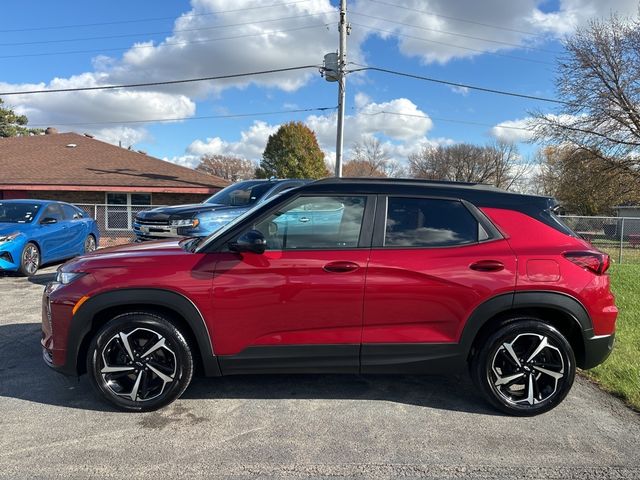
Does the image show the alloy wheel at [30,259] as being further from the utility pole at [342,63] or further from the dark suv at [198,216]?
the utility pole at [342,63]

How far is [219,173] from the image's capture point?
3046 inches

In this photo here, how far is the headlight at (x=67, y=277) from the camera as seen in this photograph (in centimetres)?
350

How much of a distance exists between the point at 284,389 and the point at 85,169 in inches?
739

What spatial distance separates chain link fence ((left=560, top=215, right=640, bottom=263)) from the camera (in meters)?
15.8

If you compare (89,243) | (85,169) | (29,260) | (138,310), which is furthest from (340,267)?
(85,169)

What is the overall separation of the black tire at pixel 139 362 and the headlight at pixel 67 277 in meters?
0.43

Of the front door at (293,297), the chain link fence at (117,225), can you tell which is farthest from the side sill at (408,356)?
the chain link fence at (117,225)

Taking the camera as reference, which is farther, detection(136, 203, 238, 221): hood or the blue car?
the blue car

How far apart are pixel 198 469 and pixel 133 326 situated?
118 centimetres

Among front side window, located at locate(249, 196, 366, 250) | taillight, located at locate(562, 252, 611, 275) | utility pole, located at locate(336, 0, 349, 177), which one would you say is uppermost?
utility pole, located at locate(336, 0, 349, 177)

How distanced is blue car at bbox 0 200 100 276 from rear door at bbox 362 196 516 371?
794 centimetres

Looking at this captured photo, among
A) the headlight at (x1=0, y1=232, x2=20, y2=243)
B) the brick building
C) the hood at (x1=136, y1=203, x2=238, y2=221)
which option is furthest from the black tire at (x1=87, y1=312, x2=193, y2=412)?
the brick building

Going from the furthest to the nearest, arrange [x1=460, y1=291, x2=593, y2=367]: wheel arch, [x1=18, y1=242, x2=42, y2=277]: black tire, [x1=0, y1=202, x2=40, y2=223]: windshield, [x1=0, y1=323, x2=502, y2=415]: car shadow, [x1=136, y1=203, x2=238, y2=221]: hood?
1. [x1=0, y1=202, x2=40, y2=223]: windshield
2. [x1=18, y1=242, x2=42, y2=277]: black tire
3. [x1=136, y1=203, x2=238, y2=221]: hood
4. [x1=0, y1=323, x2=502, y2=415]: car shadow
5. [x1=460, y1=291, x2=593, y2=367]: wheel arch

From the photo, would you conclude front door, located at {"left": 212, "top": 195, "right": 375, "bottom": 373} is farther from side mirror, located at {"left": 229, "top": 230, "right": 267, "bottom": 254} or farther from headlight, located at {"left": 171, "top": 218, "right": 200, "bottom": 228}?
headlight, located at {"left": 171, "top": 218, "right": 200, "bottom": 228}
